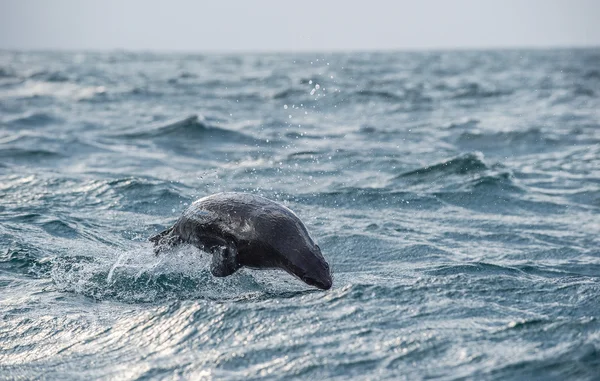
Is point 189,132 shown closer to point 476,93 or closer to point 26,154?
point 26,154

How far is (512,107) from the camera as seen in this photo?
2920 cm

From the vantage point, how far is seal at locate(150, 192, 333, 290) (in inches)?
300

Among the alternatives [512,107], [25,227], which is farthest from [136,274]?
[512,107]

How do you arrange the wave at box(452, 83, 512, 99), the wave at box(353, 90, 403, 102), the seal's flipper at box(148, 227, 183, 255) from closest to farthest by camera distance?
the seal's flipper at box(148, 227, 183, 255) → the wave at box(353, 90, 403, 102) → the wave at box(452, 83, 512, 99)

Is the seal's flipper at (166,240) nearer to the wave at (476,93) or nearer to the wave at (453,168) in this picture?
the wave at (453,168)

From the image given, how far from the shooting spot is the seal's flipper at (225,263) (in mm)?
7852

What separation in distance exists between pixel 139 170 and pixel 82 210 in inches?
152

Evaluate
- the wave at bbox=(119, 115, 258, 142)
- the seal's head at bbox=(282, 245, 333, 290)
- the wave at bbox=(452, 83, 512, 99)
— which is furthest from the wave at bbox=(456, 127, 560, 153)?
the wave at bbox=(452, 83, 512, 99)

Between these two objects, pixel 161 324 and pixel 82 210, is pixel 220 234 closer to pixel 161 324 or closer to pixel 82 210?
pixel 161 324

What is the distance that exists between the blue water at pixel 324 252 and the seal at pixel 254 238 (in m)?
0.19

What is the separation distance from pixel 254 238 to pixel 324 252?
6.28ft

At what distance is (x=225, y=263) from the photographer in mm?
7887

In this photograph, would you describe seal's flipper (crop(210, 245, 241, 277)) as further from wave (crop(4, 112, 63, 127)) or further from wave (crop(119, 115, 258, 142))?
wave (crop(4, 112, 63, 127))

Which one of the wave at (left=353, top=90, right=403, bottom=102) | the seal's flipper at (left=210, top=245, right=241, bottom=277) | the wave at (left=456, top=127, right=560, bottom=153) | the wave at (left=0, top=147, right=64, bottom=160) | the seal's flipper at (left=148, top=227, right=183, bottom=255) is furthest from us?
the wave at (left=353, top=90, right=403, bottom=102)
